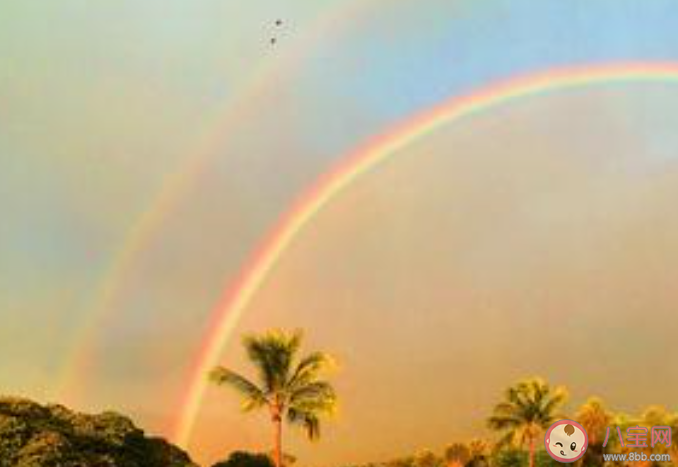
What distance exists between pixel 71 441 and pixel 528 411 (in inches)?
1890

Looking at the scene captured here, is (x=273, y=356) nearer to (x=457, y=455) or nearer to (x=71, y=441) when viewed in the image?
(x=71, y=441)

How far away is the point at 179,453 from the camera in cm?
6869

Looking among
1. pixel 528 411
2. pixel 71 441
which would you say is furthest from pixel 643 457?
pixel 71 441

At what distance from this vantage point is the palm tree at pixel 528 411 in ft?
304

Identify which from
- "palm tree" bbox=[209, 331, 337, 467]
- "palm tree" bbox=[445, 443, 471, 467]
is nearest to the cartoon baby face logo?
"palm tree" bbox=[209, 331, 337, 467]

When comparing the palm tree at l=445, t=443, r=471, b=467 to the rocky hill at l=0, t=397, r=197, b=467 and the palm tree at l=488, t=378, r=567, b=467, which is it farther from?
the rocky hill at l=0, t=397, r=197, b=467

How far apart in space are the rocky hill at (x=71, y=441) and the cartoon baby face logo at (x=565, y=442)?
23.1 metres

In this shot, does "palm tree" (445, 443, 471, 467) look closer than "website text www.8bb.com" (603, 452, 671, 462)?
No

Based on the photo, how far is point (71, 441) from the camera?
56219mm

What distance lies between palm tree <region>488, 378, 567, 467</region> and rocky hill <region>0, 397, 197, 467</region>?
115ft

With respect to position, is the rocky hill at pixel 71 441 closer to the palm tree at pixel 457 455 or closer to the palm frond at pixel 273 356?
the palm frond at pixel 273 356

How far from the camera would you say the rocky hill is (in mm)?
52781

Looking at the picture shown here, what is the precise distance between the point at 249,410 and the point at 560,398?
39.3 metres

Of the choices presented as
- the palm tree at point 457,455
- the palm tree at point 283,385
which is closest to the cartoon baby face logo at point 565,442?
the palm tree at point 283,385
